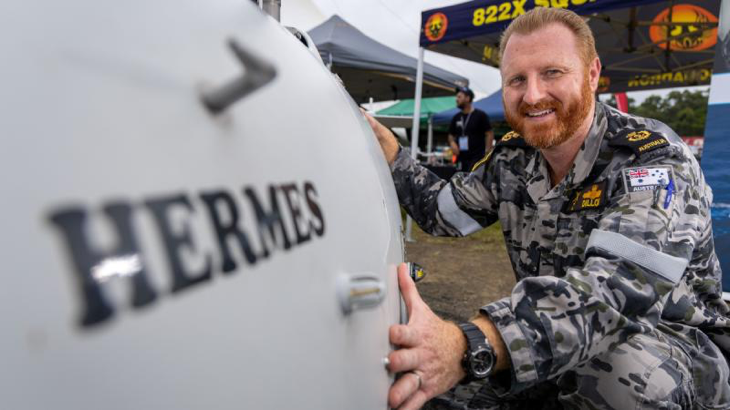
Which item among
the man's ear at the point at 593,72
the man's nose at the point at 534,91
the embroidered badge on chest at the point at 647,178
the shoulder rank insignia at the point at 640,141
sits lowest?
the embroidered badge on chest at the point at 647,178

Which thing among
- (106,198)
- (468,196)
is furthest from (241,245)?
(468,196)

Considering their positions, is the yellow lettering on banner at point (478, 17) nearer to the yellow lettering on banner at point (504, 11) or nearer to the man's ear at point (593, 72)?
the yellow lettering on banner at point (504, 11)

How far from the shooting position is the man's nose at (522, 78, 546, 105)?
3.31ft

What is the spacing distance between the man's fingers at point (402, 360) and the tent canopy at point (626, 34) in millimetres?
2570

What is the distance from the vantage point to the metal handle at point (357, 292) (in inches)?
17.1

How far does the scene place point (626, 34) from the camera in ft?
17.8

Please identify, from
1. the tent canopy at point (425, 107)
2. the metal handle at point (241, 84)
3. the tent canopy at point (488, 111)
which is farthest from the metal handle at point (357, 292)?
the tent canopy at point (425, 107)

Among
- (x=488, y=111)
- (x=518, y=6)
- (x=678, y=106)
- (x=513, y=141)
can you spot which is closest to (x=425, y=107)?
(x=488, y=111)

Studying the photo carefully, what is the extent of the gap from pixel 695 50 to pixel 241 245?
264 inches

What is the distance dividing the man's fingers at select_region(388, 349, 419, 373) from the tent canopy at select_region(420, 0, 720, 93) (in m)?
2.57

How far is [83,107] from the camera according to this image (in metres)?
0.26

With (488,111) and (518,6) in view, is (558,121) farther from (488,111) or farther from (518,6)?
(488,111)

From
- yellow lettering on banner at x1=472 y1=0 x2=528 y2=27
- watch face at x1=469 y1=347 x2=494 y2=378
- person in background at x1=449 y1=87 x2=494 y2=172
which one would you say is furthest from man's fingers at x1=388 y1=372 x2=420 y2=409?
person in background at x1=449 y1=87 x2=494 y2=172

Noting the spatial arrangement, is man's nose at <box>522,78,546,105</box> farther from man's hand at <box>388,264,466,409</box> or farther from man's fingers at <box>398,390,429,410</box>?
man's fingers at <box>398,390,429,410</box>
